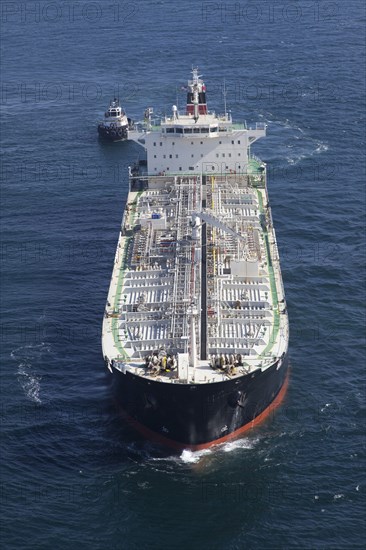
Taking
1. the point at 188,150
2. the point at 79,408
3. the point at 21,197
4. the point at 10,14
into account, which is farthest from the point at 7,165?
the point at 10,14

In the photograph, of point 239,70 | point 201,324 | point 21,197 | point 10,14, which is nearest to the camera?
point 201,324

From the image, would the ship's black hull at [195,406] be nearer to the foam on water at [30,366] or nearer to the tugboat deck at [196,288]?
the tugboat deck at [196,288]

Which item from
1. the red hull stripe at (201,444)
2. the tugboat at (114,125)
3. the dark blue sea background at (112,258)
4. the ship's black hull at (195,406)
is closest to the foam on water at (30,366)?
the dark blue sea background at (112,258)

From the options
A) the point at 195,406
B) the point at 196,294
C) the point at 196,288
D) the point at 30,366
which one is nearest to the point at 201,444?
the point at 195,406

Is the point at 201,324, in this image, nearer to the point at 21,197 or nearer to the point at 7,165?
the point at 21,197

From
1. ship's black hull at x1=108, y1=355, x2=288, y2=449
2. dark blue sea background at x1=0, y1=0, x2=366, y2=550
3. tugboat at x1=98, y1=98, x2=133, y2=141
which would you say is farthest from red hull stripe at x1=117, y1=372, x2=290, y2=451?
tugboat at x1=98, y1=98, x2=133, y2=141

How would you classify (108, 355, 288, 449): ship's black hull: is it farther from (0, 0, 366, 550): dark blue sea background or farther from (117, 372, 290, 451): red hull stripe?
(0, 0, 366, 550): dark blue sea background
